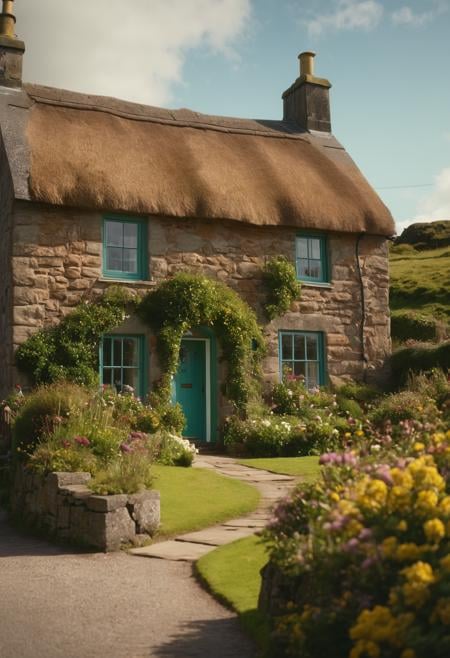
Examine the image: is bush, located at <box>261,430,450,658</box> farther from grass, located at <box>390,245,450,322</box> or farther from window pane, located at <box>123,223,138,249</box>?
grass, located at <box>390,245,450,322</box>

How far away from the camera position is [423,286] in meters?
33.1

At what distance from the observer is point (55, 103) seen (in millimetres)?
15219

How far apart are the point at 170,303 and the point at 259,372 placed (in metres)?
2.34

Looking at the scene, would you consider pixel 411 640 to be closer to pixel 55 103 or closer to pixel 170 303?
pixel 170 303

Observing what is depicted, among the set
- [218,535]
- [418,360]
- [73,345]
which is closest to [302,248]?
[418,360]

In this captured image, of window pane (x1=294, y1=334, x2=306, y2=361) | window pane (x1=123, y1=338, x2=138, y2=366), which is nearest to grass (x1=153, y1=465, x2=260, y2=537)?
window pane (x1=123, y1=338, x2=138, y2=366)

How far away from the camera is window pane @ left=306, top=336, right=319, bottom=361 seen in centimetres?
1587

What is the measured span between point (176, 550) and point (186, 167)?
31.8 ft

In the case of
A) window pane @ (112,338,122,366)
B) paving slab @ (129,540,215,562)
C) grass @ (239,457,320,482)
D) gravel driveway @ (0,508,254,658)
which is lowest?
gravel driveway @ (0,508,254,658)

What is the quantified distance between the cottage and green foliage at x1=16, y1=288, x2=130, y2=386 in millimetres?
241

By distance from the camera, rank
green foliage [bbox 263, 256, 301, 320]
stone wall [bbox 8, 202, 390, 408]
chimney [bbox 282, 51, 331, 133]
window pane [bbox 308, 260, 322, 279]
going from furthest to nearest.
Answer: chimney [bbox 282, 51, 331, 133] → window pane [bbox 308, 260, 322, 279] → green foliage [bbox 263, 256, 301, 320] → stone wall [bbox 8, 202, 390, 408]

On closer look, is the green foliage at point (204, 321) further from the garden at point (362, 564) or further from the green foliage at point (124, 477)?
the garden at point (362, 564)

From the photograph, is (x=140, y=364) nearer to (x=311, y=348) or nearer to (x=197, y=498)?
→ (x=311, y=348)

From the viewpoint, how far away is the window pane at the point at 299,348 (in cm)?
1573
